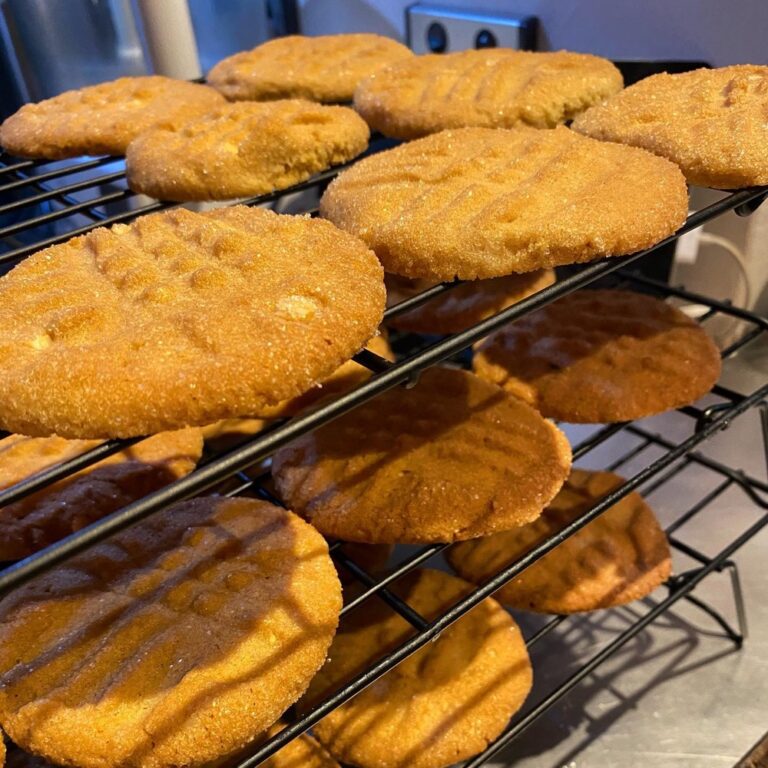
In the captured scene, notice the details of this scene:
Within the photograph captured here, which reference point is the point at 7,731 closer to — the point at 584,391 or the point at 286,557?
the point at 286,557

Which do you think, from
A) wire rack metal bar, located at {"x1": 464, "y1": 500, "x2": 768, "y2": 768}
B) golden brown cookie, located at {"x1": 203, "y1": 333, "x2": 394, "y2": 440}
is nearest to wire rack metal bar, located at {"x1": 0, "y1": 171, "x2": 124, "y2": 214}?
golden brown cookie, located at {"x1": 203, "y1": 333, "x2": 394, "y2": 440}

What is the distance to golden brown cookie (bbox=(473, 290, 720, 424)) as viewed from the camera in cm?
98

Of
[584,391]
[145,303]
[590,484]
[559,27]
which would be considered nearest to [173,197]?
[145,303]

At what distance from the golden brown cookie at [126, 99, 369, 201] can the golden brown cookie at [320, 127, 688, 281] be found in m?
0.11

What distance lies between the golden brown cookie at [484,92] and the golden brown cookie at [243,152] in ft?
0.27

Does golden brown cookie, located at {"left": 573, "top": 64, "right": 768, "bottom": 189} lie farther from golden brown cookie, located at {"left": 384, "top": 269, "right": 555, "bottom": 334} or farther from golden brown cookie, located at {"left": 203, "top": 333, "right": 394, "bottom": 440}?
golden brown cookie, located at {"left": 203, "top": 333, "right": 394, "bottom": 440}

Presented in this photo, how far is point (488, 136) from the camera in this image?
868mm

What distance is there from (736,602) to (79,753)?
3.34ft

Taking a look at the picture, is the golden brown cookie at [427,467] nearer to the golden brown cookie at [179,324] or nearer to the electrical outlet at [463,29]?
the golden brown cookie at [179,324]

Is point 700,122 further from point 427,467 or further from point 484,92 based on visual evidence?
point 427,467

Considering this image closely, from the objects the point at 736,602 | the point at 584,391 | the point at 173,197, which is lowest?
the point at 736,602

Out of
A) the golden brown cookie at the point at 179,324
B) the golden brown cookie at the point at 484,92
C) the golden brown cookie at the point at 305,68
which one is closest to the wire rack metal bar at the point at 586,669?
the golden brown cookie at the point at 179,324

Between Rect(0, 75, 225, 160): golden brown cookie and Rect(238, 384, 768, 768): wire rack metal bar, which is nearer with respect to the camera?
Rect(238, 384, 768, 768): wire rack metal bar

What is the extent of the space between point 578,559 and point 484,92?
2.13ft
